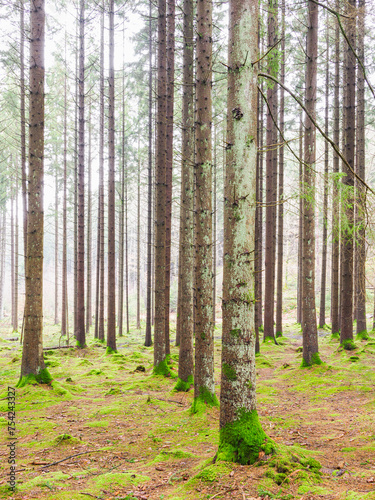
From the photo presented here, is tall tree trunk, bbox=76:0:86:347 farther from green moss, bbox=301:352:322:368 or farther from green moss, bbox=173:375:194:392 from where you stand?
green moss, bbox=301:352:322:368

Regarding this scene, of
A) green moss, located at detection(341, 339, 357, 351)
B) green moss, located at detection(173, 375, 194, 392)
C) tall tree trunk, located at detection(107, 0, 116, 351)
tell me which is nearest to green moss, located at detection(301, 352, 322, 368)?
green moss, located at detection(341, 339, 357, 351)

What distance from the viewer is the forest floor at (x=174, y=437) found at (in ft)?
11.1

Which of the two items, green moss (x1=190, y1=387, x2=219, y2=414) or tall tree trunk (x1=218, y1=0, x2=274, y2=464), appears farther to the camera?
green moss (x1=190, y1=387, x2=219, y2=414)

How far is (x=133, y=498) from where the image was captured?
332 cm

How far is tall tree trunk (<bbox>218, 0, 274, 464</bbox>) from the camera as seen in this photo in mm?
3607

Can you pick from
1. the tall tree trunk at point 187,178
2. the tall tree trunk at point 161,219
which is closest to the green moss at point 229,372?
the tall tree trunk at point 187,178

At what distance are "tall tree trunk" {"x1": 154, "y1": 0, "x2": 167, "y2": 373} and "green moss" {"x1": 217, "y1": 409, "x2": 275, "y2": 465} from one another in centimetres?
526

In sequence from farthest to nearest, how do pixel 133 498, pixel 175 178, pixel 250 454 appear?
pixel 175 178 < pixel 250 454 < pixel 133 498

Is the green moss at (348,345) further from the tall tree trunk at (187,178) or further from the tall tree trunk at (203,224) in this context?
the tall tree trunk at (203,224)

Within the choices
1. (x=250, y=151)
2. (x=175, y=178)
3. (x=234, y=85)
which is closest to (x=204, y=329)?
(x=250, y=151)

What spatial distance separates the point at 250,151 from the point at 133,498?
3.71 meters

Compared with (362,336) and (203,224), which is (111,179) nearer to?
(203,224)

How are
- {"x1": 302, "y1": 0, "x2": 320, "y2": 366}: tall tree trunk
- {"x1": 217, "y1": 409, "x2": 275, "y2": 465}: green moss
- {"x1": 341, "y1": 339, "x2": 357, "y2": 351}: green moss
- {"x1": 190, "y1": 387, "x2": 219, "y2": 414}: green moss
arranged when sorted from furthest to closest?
{"x1": 341, "y1": 339, "x2": 357, "y2": 351}: green moss, {"x1": 302, "y1": 0, "x2": 320, "y2": 366}: tall tree trunk, {"x1": 190, "y1": 387, "x2": 219, "y2": 414}: green moss, {"x1": 217, "y1": 409, "x2": 275, "y2": 465}: green moss

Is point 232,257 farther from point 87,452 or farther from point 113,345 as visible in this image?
point 113,345
